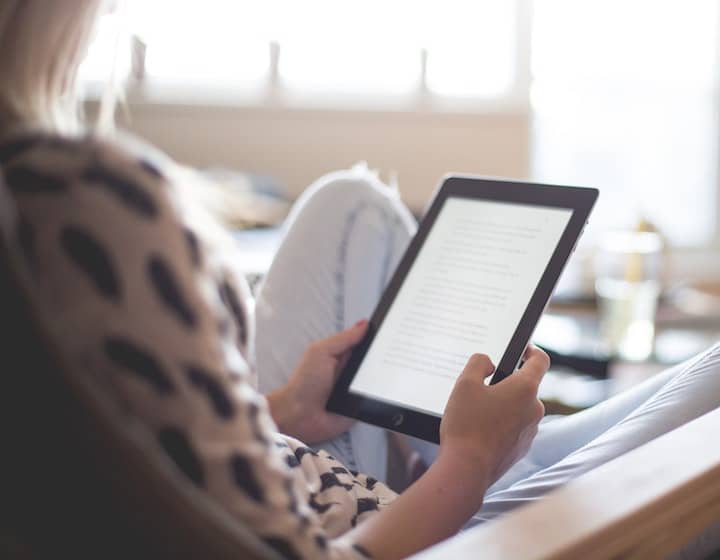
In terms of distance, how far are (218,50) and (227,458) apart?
338cm

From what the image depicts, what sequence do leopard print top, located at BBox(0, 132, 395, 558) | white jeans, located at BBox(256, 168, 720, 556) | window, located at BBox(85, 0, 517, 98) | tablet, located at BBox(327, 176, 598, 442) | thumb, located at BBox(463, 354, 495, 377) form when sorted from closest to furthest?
leopard print top, located at BBox(0, 132, 395, 558), thumb, located at BBox(463, 354, 495, 377), tablet, located at BBox(327, 176, 598, 442), white jeans, located at BBox(256, 168, 720, 556), window, located at BBox(85, 0, 517, 98)

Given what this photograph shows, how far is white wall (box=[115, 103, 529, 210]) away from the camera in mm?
3830

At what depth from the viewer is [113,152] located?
0.59 metres

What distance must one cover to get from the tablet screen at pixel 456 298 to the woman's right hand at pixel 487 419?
15 cm

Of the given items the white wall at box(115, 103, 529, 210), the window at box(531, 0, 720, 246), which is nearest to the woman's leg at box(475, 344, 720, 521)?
the white wall at box(115, 103, 529, 210)

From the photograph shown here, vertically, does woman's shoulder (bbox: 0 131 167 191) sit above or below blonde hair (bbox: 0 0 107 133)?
below

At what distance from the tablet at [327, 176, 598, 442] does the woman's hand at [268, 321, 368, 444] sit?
1 centimetres

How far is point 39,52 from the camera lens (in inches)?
24.8

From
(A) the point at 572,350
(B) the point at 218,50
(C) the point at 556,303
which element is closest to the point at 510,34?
(B) the point at 218,50

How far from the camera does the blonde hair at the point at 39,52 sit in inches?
24.5

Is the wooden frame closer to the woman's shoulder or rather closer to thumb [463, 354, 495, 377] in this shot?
thumb [463, 354, 495, 377]

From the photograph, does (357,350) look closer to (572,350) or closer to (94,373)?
(94,373)

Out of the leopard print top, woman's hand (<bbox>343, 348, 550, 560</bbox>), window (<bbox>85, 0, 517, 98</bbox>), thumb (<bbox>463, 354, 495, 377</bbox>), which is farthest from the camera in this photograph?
window (<bbox>85, 0, 517, 98</bbox>)

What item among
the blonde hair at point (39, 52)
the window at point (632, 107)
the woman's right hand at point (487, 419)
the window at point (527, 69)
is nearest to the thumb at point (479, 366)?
the woman's right hand at point (487, 419)
